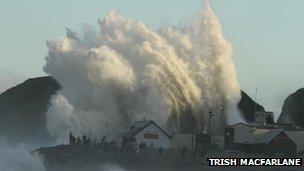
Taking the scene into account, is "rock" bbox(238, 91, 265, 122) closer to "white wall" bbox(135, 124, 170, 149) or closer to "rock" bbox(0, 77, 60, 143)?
"rock" bbox(0, 77, 60, 143)

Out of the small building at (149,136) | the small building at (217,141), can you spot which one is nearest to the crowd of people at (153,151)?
the small building at (149,136)

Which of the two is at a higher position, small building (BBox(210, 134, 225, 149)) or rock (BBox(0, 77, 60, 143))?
rock (BBox(0, 77, 60, 143))

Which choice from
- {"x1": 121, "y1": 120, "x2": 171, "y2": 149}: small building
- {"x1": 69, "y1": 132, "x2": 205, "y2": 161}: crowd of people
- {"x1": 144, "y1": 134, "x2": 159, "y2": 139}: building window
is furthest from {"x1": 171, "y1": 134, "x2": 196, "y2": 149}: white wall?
{"x1": 69, "y1": 132, "x2": 205, "y2": 161}: crowd of people

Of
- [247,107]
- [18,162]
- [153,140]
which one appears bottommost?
[18,162]

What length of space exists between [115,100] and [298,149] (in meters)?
27.5

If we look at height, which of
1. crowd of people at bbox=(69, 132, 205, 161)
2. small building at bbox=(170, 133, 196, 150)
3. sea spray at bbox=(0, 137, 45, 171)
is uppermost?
small building at bbox=(170, 133, 196, 150)

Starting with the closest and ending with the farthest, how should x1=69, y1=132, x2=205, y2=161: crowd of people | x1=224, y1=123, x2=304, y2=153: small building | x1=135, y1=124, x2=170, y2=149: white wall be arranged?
x1=69, y1=132, x2=205, y2=161: crowd of people
x1=224, y1=123, x2=304, y2=153: small building
x1=135, y1=124, x2=170, y2=149: white wall

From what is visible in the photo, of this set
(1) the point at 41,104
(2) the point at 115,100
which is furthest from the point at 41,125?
(2) the point at 115,100

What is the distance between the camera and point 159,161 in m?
60.5

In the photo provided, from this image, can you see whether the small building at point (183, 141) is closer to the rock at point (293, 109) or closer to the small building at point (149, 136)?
the small building at point (149, 136)

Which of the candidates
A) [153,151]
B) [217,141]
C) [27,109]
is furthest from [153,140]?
[27,109]

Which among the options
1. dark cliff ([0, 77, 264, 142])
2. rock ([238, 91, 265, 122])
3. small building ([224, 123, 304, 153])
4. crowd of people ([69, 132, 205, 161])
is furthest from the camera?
dark cliff ([0, 77, 264, 142])

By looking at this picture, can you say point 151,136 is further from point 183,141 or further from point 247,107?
point 247,107

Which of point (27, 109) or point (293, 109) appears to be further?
point (27, 109)
